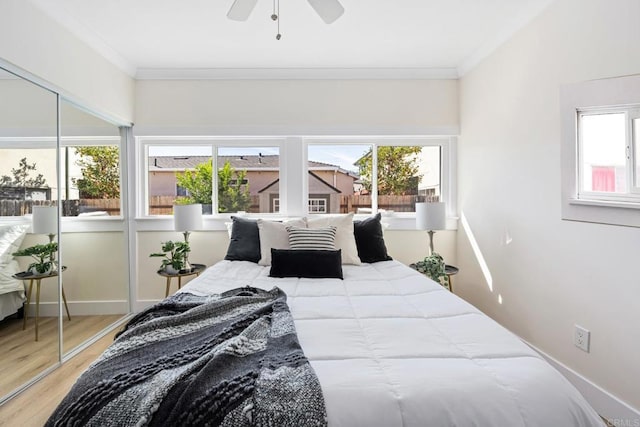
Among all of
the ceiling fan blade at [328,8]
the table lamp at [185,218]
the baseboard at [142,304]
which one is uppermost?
the ceiling fan blade at [328,8]

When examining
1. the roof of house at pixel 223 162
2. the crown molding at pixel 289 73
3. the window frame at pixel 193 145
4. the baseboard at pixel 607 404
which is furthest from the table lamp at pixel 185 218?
the baseboard at pixel 607 404

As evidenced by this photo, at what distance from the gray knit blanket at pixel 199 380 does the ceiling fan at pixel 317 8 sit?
1.51m

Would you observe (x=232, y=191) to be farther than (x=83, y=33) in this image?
Yes

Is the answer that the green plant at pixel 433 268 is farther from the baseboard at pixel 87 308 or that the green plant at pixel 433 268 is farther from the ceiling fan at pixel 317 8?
the baseboard at pixel 87 308

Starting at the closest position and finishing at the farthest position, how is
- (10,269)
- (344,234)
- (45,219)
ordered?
(10,269) < (45,219) < (344,234)

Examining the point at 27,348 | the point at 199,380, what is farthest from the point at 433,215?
the point at 27,348

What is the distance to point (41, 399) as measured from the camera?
209 centimetres

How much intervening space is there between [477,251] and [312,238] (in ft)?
5.28

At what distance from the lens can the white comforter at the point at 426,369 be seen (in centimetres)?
99

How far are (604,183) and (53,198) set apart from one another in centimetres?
353

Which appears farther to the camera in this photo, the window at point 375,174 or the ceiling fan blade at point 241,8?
the window at point 375,174

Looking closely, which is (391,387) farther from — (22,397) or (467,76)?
(467,76)

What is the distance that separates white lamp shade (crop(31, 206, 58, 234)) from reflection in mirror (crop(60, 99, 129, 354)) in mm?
115

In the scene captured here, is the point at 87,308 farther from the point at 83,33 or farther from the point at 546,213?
the point at 546,213
